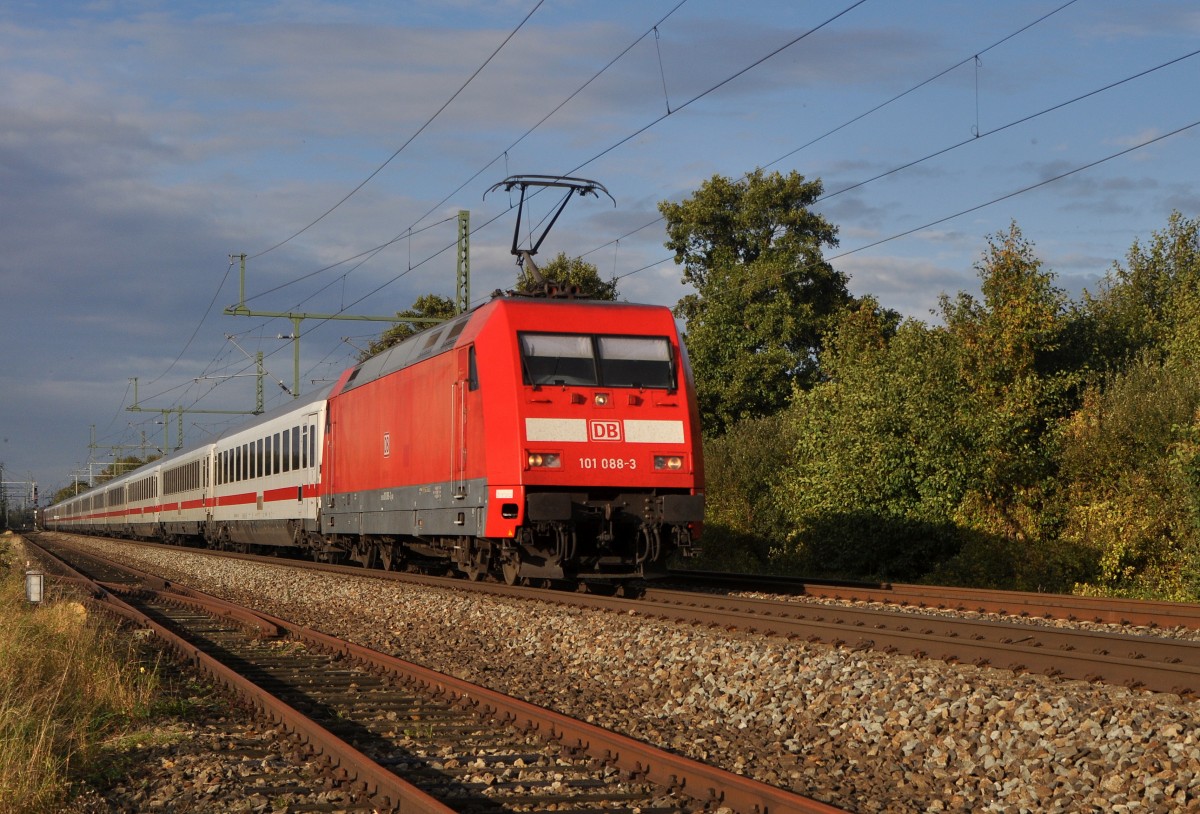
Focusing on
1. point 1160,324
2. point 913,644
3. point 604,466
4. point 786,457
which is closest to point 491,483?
point 604,466

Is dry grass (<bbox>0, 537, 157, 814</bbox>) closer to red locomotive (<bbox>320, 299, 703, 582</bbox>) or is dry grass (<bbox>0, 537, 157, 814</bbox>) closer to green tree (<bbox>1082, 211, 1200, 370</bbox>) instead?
red locomotive (<bbox>320, 299, 703, 582</bbox>)

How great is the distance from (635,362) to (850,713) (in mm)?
7727

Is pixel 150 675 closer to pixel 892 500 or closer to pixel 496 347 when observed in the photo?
pixel 496 347

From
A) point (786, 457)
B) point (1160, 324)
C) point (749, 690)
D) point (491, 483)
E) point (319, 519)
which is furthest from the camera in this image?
point (1160, 324)

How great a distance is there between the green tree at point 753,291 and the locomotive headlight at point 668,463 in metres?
22.6

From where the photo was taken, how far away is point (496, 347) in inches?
569

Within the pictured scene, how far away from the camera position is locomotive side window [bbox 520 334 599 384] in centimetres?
1438

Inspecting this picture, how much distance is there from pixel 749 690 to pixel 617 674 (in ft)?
5.04

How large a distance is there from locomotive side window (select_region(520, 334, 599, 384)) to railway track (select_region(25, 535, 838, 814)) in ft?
13.5

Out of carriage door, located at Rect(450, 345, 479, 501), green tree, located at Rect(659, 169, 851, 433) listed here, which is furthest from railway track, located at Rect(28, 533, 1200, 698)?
green tree, located at Rect(659, 169, 851, 433)

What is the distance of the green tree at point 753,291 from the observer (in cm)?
3803

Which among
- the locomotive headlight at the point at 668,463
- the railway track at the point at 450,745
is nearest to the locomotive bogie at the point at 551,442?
the locomotive headlight at the point at 668,463

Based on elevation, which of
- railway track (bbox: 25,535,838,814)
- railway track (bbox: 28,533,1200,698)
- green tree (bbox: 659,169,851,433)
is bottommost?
railway track (bbox: 25,535,838,814)

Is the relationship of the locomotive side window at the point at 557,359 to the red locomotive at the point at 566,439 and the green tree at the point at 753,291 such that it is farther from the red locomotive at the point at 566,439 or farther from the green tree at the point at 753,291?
the green tree at the point at 753,291
